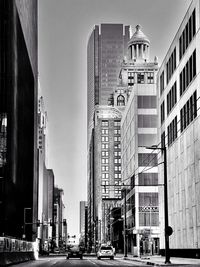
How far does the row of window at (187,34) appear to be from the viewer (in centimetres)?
6812

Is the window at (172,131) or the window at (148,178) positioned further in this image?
the window at (148,178)

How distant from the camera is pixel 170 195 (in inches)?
3199

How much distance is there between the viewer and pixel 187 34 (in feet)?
235

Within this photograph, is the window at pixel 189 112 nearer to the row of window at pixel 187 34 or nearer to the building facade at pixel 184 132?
the building facade at pixel 184 132

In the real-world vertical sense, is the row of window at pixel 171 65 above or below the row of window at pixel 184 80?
above

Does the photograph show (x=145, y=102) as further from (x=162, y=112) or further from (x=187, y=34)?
(x=187, y=34)

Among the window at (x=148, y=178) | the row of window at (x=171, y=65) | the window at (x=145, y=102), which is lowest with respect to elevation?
the window at (x=148, y=178)

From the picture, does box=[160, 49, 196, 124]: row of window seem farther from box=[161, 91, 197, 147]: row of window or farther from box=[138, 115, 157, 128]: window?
box=[138, 115, 157, 128]: window

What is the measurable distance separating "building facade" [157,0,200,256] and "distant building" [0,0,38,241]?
24.2 meters

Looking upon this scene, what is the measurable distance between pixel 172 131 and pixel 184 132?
31.4 ft

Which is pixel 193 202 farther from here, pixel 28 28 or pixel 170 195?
pixel 28 28

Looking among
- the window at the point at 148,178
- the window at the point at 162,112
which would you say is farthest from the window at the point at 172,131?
the window at the point at 148,178

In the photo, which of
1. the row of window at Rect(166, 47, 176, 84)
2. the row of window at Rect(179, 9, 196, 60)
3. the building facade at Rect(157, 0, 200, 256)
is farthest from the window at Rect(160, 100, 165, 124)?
the row of window at Rect(179, 9, 196, 60)

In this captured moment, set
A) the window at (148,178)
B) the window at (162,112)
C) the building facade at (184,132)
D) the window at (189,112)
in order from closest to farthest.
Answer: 1. the building facade at (184,132)
2. the window at (189,112)
3. the window at (162,112)
4. the window at (148,178)
